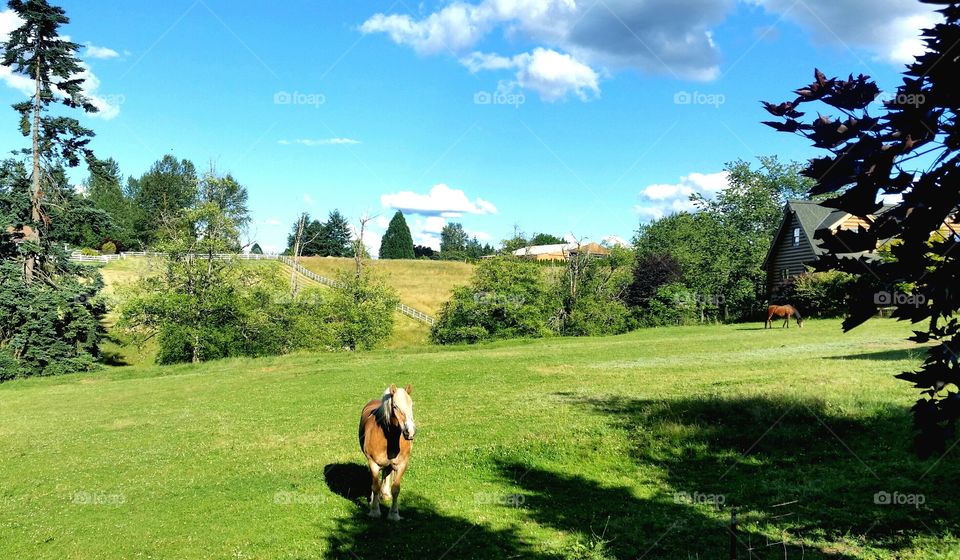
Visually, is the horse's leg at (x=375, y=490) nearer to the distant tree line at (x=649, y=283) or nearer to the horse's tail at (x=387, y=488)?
the horse's tail at (x=387, y=488)

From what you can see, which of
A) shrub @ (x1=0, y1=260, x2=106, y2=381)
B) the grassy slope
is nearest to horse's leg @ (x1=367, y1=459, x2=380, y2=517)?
shrub @ (x1=0, y1=260, x2=106, y2=381)

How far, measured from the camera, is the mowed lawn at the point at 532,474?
29.6 ft

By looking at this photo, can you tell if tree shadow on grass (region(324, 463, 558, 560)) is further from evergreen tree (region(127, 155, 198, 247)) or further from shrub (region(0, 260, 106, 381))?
evergreen tree (region(127, 155, 198, 247))

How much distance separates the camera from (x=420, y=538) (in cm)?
968

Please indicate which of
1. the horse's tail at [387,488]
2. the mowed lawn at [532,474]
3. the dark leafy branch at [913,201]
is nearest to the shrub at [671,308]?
the mowed lawn at [532,474]

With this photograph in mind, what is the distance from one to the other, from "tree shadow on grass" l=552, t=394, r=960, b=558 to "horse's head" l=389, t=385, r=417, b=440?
291 cm

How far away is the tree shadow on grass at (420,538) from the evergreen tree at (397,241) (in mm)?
128502

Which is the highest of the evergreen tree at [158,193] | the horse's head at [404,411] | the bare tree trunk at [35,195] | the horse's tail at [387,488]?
the evergreen tree at [158,193]

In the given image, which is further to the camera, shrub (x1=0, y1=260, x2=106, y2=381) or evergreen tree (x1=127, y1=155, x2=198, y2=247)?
evergreen tree (x1=127, y1=155, x2=198, y2=247)

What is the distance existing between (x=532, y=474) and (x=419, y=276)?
288 feet

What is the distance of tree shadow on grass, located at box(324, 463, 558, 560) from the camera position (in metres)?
9.06

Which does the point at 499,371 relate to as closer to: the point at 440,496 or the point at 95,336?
the point at 440,496

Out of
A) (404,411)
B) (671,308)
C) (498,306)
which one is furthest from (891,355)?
(671,308)

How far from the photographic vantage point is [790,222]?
52.8 metres
